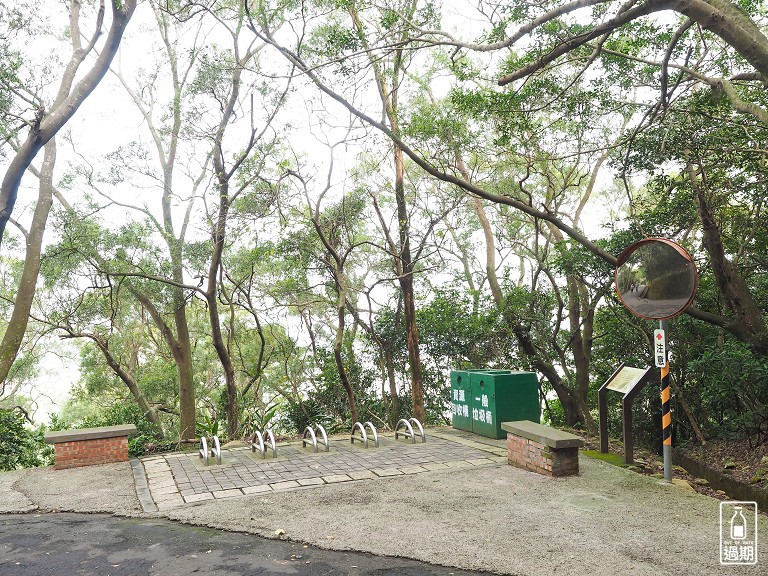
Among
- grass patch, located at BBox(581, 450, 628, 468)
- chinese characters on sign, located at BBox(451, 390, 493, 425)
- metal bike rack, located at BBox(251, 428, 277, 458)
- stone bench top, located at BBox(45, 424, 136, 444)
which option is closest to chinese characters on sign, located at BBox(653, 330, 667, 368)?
grass patch, located at BBox(581, 450, 628, 468)

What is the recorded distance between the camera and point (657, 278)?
19.5 ft

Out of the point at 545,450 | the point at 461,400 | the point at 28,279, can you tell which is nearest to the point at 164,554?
the point at 545,450

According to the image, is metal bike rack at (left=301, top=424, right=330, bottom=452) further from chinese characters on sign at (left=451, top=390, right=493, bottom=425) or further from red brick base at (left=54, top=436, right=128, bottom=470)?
red brick base at (left=54, top=436, right=128, bottom=470)

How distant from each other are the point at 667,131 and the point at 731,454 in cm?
425

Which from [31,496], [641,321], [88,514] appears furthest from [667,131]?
[31,496]

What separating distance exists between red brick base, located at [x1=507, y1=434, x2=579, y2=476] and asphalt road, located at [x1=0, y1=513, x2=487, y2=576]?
2.81 meters

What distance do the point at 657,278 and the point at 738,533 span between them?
7.96 ft

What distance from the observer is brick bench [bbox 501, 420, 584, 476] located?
6480mm

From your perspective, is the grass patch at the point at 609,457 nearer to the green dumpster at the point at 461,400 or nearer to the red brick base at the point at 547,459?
the red brick base at the point at 547,459

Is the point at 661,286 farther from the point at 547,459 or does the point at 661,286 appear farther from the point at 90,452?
the point at 90,452

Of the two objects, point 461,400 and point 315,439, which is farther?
point 461,400

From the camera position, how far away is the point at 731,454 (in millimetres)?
7523

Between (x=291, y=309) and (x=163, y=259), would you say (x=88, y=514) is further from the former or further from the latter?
(x=291, y=309)

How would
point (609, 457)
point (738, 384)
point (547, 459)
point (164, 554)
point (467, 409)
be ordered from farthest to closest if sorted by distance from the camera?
point (467, 409) < point (609, 457) < point (738, 384) < point (547, 459) < point (164, 554)
